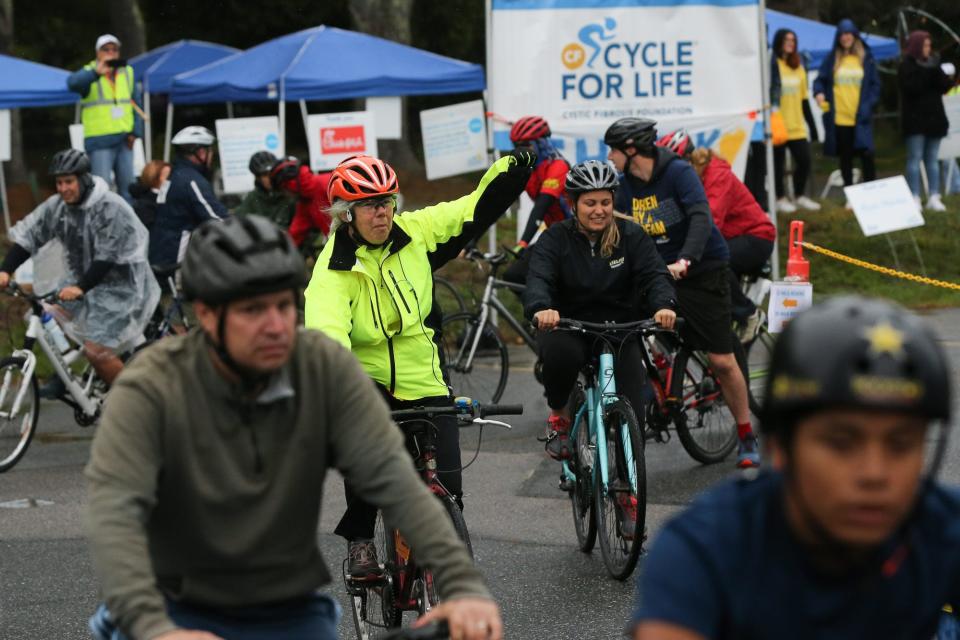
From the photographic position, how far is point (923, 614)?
236cm

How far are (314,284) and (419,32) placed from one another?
98.7ft

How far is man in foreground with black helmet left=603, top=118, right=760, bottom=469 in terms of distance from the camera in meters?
8.34

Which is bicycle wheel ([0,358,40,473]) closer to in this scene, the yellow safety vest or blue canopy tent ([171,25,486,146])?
the yellow safety vest

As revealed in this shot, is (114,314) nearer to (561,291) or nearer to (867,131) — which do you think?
(561,291)

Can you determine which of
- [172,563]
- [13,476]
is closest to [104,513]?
[172,563]

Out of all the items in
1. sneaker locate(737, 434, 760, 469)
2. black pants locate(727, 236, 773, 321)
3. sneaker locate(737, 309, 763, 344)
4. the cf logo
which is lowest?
sneaker locate(737, 434, 760, 469)

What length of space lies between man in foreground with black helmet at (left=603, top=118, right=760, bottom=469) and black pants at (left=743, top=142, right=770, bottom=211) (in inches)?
268

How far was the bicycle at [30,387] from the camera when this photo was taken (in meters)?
9.64

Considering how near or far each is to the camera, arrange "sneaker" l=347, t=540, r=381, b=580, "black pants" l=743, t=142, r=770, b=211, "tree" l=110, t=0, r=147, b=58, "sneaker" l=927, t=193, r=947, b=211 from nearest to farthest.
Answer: "sneaker" l=347, t=540, r=381, b=580 → "black pants" l=743, t=142, r=770, b=211 → "sneaker" l=927, t=193, r=947, b=211 → "tree" l=110, t=0, r=147, b=58

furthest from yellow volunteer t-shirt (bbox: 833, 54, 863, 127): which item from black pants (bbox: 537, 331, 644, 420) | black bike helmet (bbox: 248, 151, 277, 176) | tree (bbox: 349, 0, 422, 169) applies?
black pants (bbox: 537, 331, 644, 420)

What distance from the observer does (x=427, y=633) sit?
2.87 metres

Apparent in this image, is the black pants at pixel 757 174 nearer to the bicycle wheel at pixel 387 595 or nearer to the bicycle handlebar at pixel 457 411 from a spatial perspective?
the bicycle wheel at pixel 387 595

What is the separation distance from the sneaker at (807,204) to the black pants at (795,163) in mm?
75

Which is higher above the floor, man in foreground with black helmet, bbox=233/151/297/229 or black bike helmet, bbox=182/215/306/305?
black bike helmet, bbox=182/215/306/305
